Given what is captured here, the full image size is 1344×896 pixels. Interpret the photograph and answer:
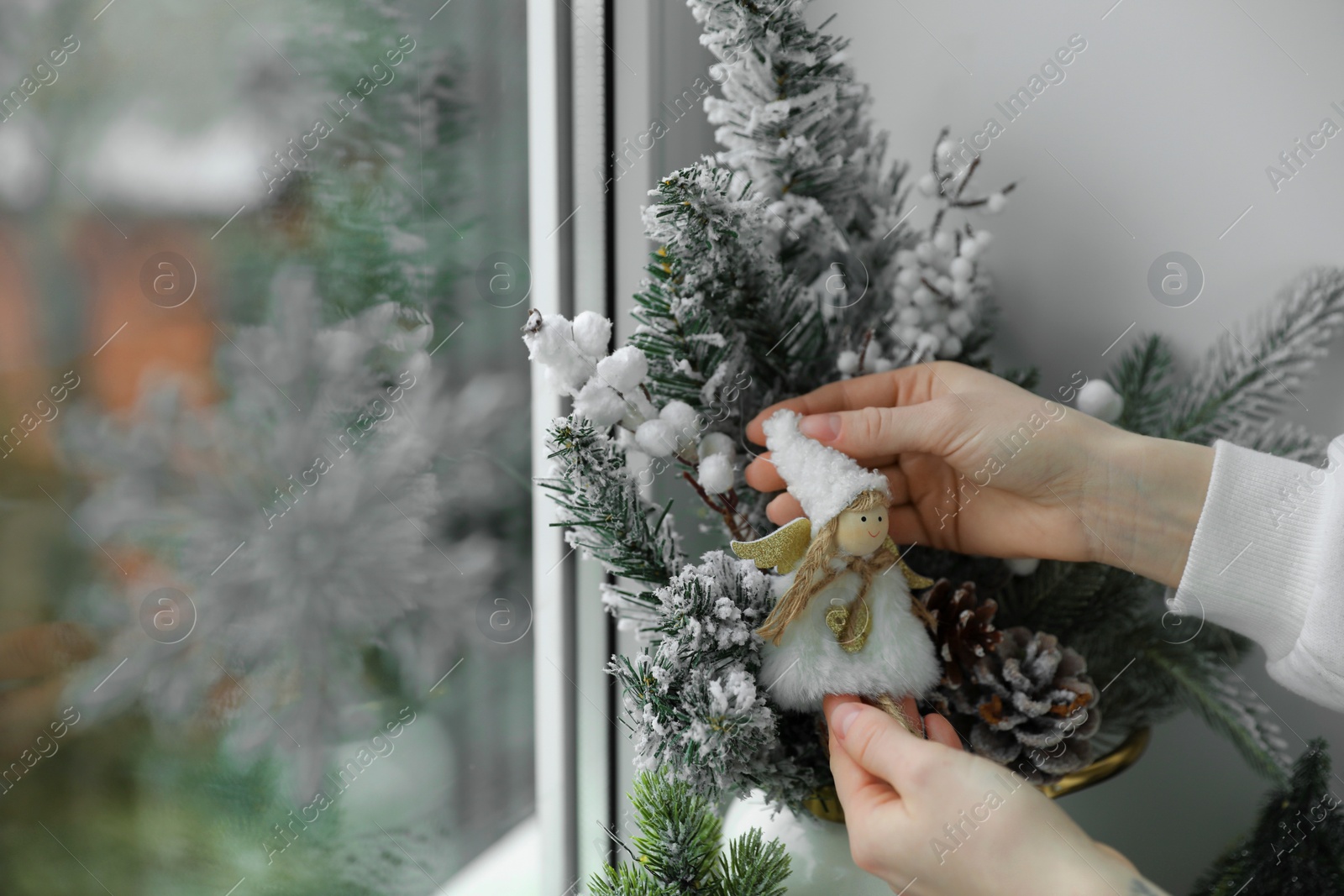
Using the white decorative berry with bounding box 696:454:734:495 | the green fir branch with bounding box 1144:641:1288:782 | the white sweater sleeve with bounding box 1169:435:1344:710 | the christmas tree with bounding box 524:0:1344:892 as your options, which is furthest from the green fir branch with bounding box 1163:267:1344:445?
the white decorative berry with bounding box 696:454:734:495

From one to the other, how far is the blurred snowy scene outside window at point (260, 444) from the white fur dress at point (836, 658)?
34 cm

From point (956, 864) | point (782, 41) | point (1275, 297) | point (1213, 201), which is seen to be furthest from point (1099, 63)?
point (956, 864)

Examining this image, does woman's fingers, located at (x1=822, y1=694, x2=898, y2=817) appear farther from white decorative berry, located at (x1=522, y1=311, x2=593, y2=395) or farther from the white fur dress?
white decorative berry, located at (x1=522, y1=311, x2=593, y2=395)

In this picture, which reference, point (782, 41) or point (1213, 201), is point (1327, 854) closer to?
point (1213, 201)

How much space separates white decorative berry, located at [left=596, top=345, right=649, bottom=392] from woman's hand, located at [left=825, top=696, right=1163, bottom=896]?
292 mm

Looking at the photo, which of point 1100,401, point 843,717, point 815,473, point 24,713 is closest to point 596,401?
point 815,473

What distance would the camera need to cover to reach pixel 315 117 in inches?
23.8

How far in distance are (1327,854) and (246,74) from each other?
1051 mm

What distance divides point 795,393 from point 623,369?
0.22m

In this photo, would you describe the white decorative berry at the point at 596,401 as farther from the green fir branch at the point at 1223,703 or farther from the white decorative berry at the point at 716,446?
the green fir branch at the point at 1223,703

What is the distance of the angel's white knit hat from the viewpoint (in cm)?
56

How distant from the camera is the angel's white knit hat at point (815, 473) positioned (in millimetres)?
562

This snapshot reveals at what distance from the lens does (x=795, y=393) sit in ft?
2.39

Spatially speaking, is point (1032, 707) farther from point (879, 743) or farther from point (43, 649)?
point (43, 649)
